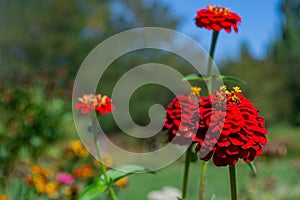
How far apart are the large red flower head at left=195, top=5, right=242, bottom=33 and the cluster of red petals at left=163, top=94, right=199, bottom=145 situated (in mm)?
246

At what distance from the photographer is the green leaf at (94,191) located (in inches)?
46.4

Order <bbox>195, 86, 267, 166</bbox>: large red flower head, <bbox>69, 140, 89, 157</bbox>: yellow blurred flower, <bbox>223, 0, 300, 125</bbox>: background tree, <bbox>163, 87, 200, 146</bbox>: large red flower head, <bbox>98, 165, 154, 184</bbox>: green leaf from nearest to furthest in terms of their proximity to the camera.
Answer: <bbox>195, 86, 267, 166</bbox>: large red flower head, <bbox>163, 87, 200, 146</bbox>: large red flower head, <bbox>98, 165, 154, 184</bbox>: green leaf, <bbox>69, 140, 89, 157</bbox>: yellow blurred flower, <bbox>223, 0, 300, 125</bbox>: background tree

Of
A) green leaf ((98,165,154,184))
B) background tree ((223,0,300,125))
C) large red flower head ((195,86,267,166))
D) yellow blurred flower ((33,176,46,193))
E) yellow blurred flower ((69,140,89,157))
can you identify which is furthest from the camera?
background tree ((223,0,300,125))

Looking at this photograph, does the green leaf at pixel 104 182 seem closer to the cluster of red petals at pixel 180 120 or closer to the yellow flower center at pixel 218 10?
the cluster of red petals at pixel 180 120

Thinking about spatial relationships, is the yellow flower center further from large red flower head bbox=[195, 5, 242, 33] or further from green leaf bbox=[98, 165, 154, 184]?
green leaf bbox=[98, 165, 154, 184]

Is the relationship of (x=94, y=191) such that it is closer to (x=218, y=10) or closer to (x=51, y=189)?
(x=218, y=10)

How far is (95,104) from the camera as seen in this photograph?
1226 millimetres

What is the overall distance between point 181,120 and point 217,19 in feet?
1.18

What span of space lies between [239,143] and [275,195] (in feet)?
8.34

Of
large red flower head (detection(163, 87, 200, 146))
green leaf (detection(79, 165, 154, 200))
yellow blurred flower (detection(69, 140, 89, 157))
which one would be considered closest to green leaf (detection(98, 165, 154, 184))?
green leaf (detection(79, 165, 154, 200))

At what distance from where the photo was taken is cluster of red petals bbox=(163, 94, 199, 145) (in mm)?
1121

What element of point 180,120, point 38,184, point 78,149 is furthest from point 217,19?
point 78,149

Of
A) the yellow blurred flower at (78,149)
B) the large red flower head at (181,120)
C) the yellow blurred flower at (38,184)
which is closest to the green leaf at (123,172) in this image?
the large red flower head at (181,120)

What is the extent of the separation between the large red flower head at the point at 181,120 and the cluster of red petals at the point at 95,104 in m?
0.18
